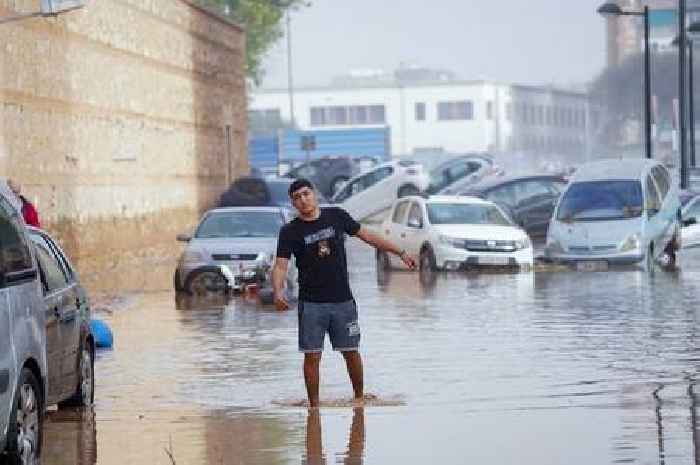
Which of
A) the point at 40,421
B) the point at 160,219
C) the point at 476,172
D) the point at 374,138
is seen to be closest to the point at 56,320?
the point at 40,421

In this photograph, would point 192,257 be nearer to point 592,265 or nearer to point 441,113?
point 592,265

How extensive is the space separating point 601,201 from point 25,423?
28.5 meters

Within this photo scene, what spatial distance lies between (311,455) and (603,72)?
166 metres

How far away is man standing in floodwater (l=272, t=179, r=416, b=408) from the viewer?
1767cm

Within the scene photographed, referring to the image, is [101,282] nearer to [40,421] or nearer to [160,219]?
[160,219]

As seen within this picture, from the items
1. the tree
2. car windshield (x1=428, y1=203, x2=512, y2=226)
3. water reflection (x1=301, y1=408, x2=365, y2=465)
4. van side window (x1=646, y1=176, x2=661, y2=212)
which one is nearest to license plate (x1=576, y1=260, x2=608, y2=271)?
van side window (x1=646, y1=176, x2=661, y2=212)

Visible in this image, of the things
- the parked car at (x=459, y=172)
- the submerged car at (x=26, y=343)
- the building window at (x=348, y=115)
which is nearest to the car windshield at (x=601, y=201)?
the submerged car at (x=26, y=343)

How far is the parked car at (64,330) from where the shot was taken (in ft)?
54.2

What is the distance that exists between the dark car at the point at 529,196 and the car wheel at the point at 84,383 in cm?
3706

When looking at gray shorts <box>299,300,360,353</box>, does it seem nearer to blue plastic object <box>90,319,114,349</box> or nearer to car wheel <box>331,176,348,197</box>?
blue plastic object <box>90,319,114,349</box>

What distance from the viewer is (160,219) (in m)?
56.8

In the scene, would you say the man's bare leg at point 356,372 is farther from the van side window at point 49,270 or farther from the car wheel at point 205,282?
the car wheel at point 205,282

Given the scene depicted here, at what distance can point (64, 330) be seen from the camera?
1692 centimetres

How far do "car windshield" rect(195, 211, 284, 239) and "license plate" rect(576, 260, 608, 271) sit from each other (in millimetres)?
7018
